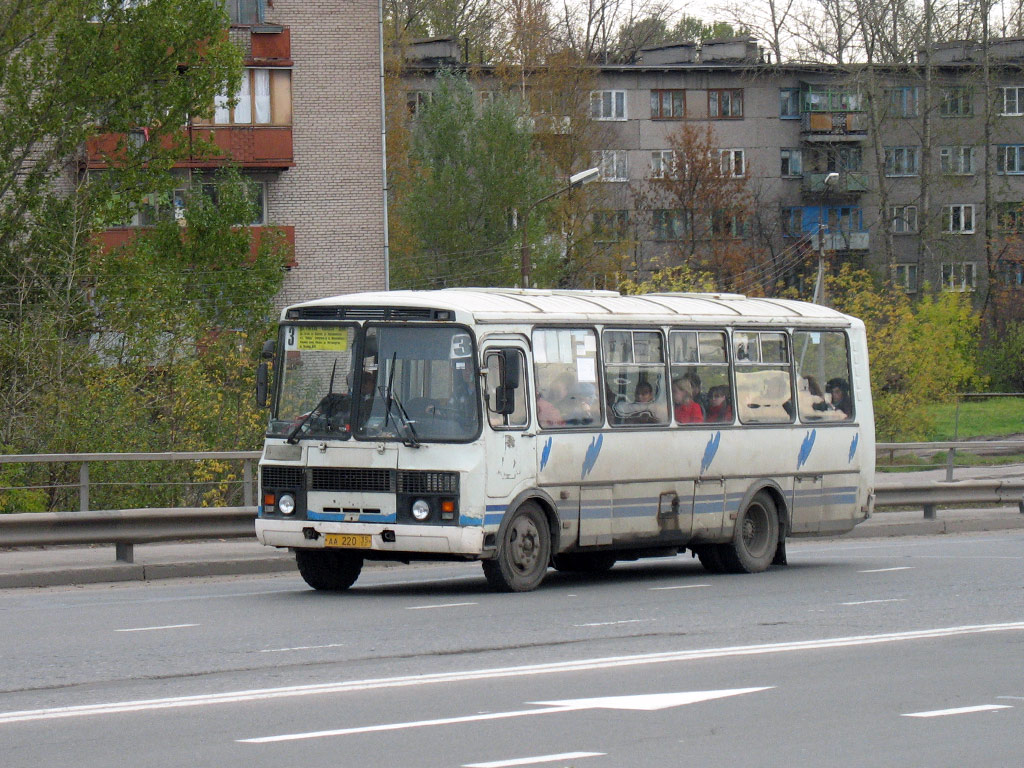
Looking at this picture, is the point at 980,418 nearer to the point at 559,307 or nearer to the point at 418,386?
the point at 559,307

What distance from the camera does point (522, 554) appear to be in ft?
48.0

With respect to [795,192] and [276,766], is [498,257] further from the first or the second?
[276,766]

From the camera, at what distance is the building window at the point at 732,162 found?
247 ft

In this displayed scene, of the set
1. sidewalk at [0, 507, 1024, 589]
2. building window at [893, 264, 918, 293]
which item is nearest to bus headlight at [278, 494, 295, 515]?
sidewalk at [0, 507, 1024, 589]

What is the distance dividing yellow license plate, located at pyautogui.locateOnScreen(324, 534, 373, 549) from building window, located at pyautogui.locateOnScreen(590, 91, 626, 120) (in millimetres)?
62779

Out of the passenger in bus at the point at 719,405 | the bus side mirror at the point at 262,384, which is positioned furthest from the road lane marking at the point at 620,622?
the passenger in bus at the point at 719,405

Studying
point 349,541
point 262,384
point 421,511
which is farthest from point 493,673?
point 262,384

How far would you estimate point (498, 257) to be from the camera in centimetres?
6488

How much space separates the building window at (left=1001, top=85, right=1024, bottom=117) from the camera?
80.6 metres

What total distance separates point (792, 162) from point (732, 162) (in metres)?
3.31

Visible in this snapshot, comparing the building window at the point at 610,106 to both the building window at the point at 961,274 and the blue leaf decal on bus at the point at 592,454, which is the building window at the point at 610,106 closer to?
the building window at the point at 961,274

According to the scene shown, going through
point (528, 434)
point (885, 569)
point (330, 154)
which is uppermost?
point (330, 154)

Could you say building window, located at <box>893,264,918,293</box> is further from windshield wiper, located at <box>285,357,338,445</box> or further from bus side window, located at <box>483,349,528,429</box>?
windshield wiper, located at <box>285,357,338,445</box>

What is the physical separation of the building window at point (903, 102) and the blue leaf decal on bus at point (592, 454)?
58246mm
